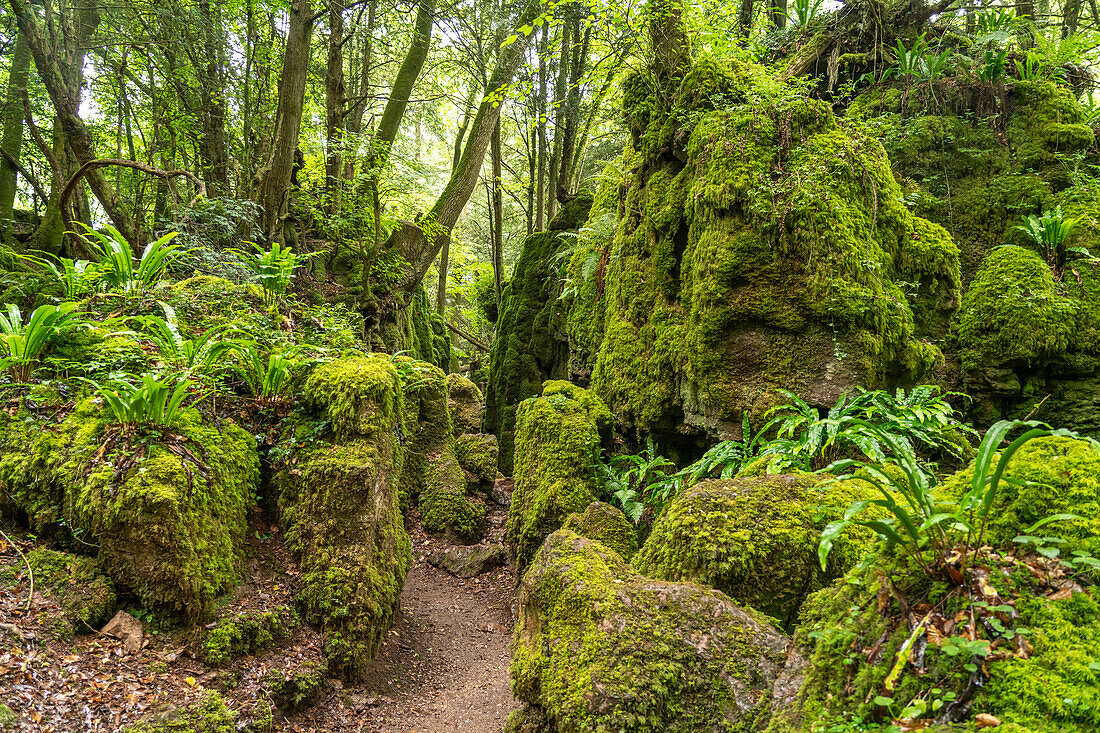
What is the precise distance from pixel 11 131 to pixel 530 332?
34.5 ft

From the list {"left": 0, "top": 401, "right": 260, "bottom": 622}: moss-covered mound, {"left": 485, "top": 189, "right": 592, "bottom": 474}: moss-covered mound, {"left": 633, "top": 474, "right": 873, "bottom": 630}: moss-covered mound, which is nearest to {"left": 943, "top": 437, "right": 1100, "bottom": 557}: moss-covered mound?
{"left": 633, "top": 474, "right": 873, "bottom": 630}: moss-covered mound

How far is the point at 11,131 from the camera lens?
A: 371 inches

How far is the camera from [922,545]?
176 cm

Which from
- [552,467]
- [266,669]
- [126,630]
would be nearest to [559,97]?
[552,467]

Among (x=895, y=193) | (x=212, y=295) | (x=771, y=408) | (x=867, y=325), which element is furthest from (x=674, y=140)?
(x=212, y=295)

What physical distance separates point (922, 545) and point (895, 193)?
5129mm

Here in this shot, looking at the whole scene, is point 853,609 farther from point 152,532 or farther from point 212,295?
point 212,295

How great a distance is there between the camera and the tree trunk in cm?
749

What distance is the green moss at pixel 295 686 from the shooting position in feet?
11.2

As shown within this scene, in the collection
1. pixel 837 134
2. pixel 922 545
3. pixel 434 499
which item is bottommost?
pixel 434 499

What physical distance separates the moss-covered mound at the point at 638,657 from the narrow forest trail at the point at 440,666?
1521 millimetres

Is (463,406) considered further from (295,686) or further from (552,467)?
(295,686)

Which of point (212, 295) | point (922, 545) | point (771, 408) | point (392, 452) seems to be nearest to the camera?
point (922, 545)

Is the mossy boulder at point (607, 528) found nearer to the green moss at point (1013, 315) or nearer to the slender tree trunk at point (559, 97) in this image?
the green moss at point (1013, 315)
